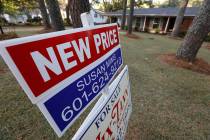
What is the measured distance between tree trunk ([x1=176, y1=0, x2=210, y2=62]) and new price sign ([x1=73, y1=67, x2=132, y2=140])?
16.1 ft

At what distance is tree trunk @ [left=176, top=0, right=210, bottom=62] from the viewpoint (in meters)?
4.64

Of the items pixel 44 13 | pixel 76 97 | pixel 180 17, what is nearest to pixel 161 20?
pixel 180 17

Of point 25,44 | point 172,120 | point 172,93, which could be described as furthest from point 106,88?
point 172,93

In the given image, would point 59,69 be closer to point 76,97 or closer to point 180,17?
point 76,97

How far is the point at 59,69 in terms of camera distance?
2.27 ft

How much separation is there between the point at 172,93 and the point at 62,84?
135 inches

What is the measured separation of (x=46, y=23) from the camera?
14.5m

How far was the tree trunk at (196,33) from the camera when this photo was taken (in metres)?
4.64

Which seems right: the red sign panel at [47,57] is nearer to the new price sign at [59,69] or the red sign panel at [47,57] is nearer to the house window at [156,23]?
the new price sign at [59,69]

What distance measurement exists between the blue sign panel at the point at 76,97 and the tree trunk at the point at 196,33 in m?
5.30

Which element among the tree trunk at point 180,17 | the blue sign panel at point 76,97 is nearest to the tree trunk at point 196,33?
the blue sign panel at point 76,97

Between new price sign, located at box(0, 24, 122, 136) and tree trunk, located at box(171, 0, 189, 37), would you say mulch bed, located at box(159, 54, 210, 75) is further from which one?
tree trunk, located at box(171, 0, 189, 37)

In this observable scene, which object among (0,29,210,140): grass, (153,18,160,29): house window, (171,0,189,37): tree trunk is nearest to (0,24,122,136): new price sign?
(0,29,210,140): grass

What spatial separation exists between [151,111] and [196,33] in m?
4.07
